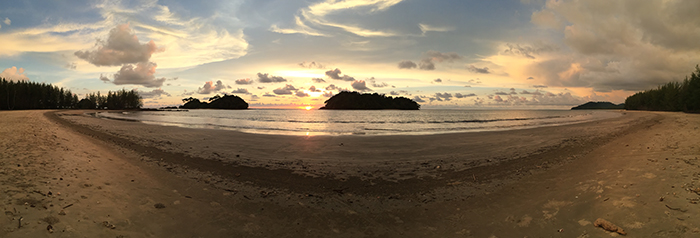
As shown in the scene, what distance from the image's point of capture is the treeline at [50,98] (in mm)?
100625

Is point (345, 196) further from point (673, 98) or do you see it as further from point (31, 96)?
point (31, 96)

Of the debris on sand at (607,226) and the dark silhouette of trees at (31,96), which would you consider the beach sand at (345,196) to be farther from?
the dark silhouette of trees at (31,96)

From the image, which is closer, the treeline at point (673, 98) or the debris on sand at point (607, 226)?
the debris on sand at point (607, 226)

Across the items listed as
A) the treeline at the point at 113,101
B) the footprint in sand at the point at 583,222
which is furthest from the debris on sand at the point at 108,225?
the treeline at the point at 113,101

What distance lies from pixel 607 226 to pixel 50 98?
18142cm

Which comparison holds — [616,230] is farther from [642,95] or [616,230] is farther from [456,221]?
[642,95]

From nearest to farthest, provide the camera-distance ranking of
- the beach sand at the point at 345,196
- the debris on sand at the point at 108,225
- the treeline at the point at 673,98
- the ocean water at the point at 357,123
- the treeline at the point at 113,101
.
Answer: the debris on sand at the point at 108,225, the beach sand at the point at 345,196, the ocean water at the point at 357,123, the treeline at the point at 673,98, the treeline at the point at 113,101

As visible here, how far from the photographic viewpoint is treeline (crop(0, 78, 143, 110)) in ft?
330

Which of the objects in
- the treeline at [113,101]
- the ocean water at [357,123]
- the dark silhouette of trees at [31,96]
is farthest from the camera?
the treeline at [113,101]

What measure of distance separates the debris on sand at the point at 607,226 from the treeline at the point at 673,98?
103m

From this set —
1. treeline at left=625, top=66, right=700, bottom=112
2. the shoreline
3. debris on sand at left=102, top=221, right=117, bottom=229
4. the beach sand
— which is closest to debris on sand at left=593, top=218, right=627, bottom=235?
the beach sand

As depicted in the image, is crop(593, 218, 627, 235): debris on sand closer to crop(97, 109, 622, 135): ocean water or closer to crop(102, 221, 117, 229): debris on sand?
crop(102, 221, 117, 229): debris on sand

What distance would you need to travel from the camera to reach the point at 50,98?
408 ft

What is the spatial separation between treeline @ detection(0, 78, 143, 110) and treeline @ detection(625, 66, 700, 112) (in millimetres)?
208180
